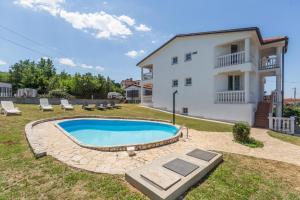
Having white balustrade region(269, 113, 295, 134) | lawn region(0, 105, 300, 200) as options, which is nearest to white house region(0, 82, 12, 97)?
lawn region(0, 105, 300, 200)

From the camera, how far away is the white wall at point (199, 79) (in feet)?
53.0

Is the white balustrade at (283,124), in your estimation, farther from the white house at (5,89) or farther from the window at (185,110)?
the white house at (5,89)

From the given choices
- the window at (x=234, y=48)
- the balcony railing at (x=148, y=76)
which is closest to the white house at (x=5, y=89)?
the balcony railing at (x=148, y=76)

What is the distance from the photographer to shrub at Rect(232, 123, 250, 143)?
349 inches

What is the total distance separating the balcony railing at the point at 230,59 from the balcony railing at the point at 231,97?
2613 millimetres

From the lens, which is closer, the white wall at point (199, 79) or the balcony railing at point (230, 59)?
the balcony railing at point (230, 59)

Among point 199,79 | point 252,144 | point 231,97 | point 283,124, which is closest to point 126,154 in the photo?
point 252,144

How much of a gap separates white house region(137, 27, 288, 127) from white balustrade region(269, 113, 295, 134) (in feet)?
4.07

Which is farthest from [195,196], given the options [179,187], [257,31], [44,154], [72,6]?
[72,6]

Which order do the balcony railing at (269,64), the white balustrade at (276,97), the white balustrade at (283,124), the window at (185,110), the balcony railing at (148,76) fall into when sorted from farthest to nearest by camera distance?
the balcony railing at (148,76) → the window at (185,110) → the balcony railing at (269,64) → the white balustrade at (276,97) → the white balustrade at (283,124)

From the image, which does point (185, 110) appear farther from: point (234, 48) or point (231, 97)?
point (234, 48)

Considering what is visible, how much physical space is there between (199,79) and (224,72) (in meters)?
2.74

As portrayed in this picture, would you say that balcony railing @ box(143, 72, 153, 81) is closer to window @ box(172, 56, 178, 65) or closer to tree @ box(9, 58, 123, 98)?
window @ box(172, 56, 178, 65)

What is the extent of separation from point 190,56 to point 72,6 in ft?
44.0
